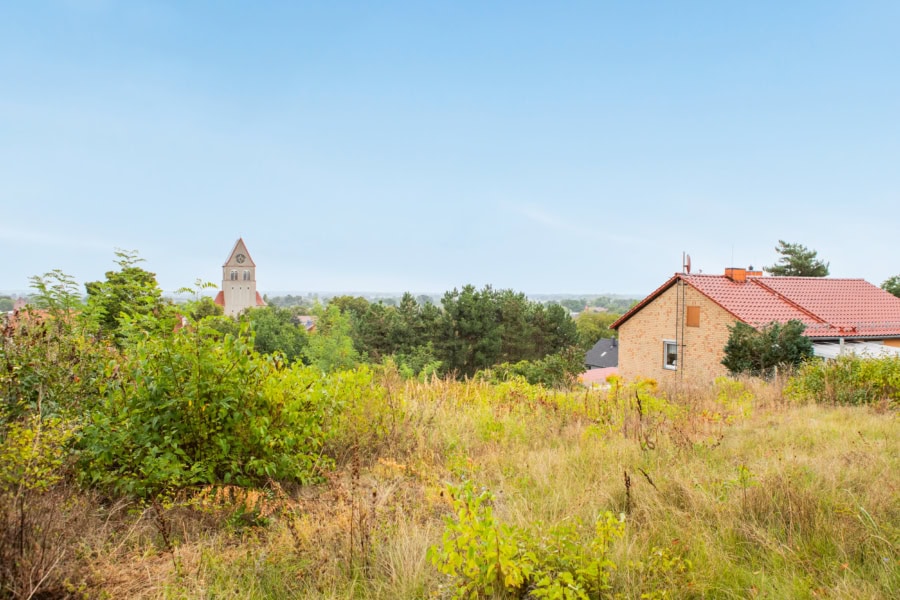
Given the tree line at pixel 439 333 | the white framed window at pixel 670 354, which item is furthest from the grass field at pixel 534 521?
the tree line at pixel 439 333

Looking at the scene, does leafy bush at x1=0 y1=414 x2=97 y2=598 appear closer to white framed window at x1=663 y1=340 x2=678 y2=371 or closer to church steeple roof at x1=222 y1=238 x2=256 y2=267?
white framed window at x1=663 y1=340 x2=678 y2=371

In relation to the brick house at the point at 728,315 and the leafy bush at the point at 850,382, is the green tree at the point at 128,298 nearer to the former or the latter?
the leafy bush at the point at 850,382

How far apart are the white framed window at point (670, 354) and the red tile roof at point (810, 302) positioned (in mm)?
2582

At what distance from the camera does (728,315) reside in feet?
79.8

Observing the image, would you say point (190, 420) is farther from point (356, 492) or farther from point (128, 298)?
point (128, 298)

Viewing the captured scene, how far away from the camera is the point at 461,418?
592cm

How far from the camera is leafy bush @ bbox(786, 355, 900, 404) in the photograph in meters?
7.66

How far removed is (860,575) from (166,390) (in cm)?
392

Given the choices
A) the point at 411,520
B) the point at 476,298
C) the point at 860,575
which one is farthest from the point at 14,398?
the point at 476,298

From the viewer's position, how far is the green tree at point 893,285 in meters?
38.5

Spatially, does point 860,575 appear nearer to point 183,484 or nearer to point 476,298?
point 183,484

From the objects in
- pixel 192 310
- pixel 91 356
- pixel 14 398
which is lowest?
pixel 14 398

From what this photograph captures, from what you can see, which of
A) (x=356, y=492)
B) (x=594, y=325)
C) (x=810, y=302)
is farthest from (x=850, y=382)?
(x=594, y=325)

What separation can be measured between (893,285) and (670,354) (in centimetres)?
2428
